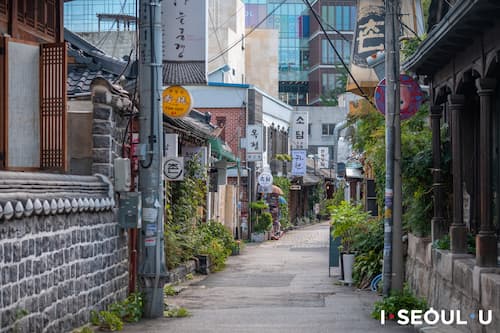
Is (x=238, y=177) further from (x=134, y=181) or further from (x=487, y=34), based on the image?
(x=487, y=34)

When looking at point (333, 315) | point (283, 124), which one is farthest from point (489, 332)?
point (283, 124)

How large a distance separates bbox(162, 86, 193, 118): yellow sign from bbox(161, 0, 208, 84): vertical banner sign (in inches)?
132

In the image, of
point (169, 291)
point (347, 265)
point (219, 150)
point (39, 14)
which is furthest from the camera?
point (219, 150)

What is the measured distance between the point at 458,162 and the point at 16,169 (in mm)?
6900

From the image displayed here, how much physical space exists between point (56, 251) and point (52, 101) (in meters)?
2.44

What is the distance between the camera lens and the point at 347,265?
2227 cm

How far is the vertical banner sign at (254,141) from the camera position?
44781mm

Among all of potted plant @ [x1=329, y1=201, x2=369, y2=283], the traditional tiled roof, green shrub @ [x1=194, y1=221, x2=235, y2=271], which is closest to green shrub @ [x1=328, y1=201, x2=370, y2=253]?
potted plant @ [x1=329, y1=201, x2=369, y2=283]

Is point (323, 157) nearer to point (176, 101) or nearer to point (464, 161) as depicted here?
point (176, 101)

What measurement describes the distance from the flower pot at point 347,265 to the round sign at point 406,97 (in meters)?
6.32

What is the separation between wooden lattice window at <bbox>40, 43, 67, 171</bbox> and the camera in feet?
41.6

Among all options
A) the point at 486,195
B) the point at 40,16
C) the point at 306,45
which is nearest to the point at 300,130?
the point at 306,45

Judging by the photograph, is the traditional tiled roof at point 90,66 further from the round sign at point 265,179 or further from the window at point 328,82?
the window at point 328,82

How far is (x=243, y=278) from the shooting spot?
24.3 m
